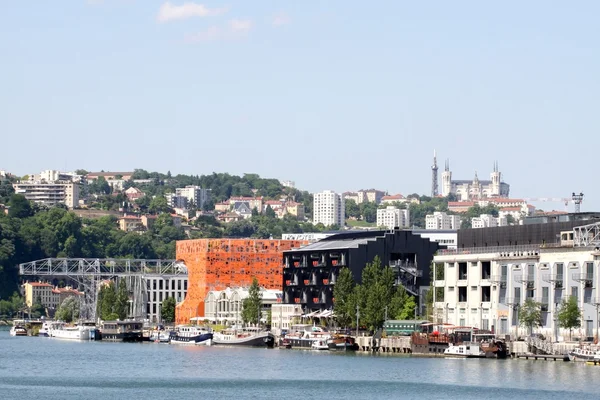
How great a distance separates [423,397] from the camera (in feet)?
357

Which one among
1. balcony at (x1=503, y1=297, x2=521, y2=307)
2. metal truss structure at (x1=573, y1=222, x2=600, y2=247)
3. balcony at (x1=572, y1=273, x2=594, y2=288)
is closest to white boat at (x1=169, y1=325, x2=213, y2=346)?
balcony at (x1=503, y1=297, x2=521, y2=307)

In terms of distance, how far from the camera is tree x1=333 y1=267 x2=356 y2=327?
556ft

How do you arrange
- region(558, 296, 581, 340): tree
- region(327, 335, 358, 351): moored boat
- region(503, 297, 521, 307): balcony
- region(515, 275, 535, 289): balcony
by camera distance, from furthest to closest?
region(327, 335, 358, 351): moored boat
region(503, 297, 521, 307): balcony
region(515, 275, 535, 289): balcony
region(558, 296, 581, 340): tree

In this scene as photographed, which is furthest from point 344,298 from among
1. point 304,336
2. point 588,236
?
point 588,236

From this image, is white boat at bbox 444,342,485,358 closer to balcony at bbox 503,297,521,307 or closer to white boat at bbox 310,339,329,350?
balcony at bbox 503,297,521,307

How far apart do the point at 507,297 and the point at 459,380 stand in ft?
110

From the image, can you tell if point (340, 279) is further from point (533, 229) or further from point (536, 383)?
point (536, 383)

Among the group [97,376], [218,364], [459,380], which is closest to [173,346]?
[218,364]

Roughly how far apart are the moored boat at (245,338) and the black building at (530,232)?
25381mm

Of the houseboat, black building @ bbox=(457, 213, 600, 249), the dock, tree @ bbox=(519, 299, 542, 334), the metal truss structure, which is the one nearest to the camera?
the dock

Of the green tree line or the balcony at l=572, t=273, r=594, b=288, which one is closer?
the balcony at l=572, t=273, r=594, b=288

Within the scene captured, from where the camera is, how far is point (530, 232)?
156875 mm

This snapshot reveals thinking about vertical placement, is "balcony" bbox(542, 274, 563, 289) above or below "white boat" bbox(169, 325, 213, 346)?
above

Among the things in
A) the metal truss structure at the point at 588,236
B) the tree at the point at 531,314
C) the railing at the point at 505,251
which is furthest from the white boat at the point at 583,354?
the railing at the point at 505,251
